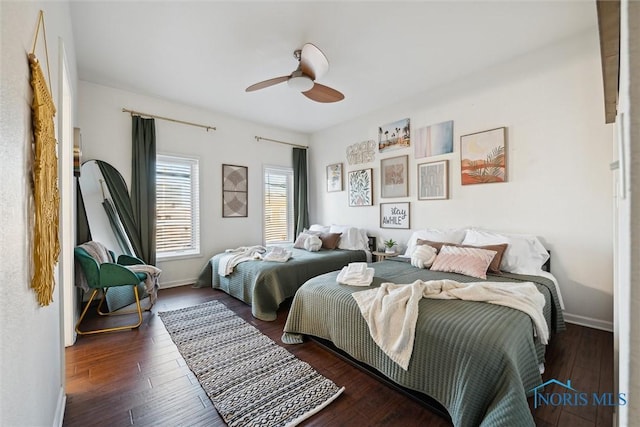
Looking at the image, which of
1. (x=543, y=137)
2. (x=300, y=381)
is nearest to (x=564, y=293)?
(x=543, y=137)

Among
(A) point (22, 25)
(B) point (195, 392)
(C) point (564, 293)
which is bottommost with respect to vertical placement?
(B) point (195, 392)

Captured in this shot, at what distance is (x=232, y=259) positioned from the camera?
11.6 feet

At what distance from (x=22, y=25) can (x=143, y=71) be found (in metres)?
2.84

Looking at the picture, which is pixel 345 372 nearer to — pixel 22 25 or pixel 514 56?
pixel 22 25

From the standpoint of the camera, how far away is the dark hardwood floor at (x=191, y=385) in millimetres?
1507

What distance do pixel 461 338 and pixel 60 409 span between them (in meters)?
2.22

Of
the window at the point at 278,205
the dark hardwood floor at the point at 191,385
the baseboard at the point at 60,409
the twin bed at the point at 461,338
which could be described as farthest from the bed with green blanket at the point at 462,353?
the window at the point at 278,205

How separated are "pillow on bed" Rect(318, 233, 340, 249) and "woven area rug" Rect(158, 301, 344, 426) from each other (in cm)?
184

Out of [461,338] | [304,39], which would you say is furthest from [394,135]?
[461,338]

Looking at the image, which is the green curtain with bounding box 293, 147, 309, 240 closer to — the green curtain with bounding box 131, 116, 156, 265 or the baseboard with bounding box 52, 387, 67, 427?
the green curtain with bounding box 131, 116, 156, 265

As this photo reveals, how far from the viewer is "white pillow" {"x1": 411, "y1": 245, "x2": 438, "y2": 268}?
9.34 feet

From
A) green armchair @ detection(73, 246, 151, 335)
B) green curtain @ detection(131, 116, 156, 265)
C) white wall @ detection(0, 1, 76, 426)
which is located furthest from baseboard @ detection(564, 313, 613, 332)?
green curtain @ detection(131, 116, 156, 265)

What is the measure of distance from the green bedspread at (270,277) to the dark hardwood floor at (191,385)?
383 millimetres

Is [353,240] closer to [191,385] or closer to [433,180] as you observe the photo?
[433,180]
